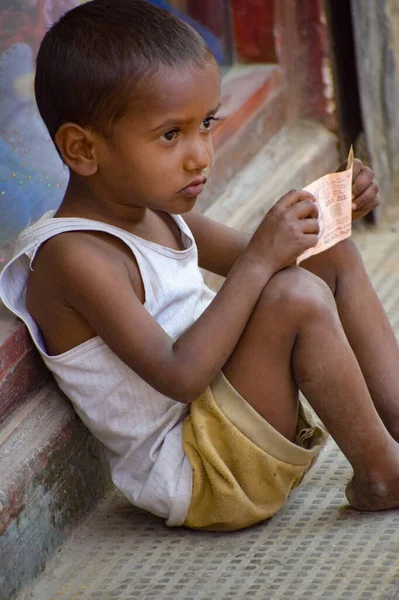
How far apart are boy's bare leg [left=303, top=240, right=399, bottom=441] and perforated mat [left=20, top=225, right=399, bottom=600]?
231mm

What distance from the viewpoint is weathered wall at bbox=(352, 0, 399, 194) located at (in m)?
4.03

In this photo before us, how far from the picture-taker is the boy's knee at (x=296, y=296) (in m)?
2.19

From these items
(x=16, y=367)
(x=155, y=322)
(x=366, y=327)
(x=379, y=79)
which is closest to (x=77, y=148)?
(x=155, y=322)

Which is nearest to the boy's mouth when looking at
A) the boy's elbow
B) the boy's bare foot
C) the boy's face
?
the boy's face

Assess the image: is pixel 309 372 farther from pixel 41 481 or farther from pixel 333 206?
pixel 41 481

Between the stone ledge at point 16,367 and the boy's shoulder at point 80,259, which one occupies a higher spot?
the boy's shoulder at point 80,259

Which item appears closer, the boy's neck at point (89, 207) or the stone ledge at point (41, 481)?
the stone ledge at point (41, 481)

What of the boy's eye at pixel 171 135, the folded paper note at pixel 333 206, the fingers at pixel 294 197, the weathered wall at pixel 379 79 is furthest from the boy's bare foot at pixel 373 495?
the weathered wall at pixel 379 79

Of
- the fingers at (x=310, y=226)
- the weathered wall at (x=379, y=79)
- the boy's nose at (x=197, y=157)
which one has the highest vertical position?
the boy's nose at (x=197, y=157)

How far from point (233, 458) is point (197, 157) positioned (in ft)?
2.03

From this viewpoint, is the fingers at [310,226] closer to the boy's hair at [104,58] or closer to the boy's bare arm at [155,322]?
the boy's bare arm at [155,322]

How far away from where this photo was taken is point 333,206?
2410 mm

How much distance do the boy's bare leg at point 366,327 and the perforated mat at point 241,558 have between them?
0.23m

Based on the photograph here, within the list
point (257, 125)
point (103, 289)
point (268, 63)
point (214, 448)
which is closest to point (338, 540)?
point (214, 448)
